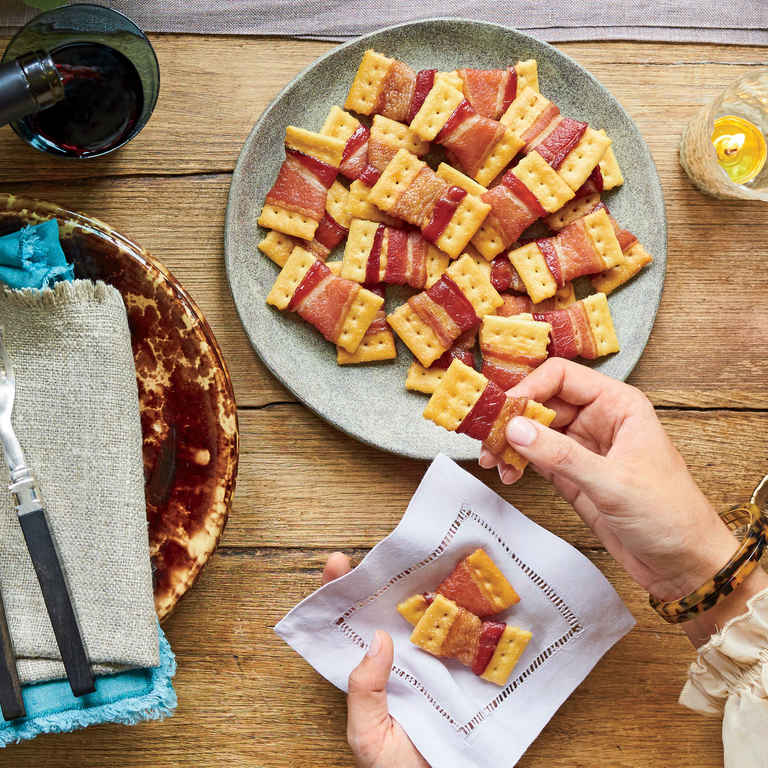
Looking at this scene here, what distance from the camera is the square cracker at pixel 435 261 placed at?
126cm

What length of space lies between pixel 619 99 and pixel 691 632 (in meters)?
0.96

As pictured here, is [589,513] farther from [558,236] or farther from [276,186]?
[276,186]

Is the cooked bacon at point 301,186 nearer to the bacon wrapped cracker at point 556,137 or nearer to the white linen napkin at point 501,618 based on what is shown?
the bacon wrapped cracker at point 556,137

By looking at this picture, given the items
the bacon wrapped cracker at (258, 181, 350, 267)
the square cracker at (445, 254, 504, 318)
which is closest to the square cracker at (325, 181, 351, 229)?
the bacon wrapped cracker at (258, 181, 350, 267)

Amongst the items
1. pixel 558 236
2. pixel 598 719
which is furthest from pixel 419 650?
pixel 558 236

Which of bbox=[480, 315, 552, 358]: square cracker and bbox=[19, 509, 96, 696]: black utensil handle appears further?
bbox=[480, 315, 552, 358]: square cracker

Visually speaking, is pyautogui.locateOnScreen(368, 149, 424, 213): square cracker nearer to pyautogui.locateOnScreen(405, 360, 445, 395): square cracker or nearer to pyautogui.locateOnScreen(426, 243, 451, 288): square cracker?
pyautogui.locateOnScreen(426, 243, 451, 288): square cracker

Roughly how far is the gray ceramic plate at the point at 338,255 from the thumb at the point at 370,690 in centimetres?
33

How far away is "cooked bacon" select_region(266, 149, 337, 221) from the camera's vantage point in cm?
122

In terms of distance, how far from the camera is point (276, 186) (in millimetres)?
1223

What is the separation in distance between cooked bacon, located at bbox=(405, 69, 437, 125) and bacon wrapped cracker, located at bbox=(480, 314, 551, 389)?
386 millimetres

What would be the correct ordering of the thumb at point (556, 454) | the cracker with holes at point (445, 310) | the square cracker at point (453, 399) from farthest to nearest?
the cracker with holes at point (445, 310), the square cracker at point (453, 399), the thumb at point (556, 454)

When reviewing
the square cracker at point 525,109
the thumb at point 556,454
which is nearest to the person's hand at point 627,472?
the thumb at point 556,454

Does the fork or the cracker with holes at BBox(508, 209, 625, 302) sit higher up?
the cracker with holes at BBox(508, 209, 625, 302)
